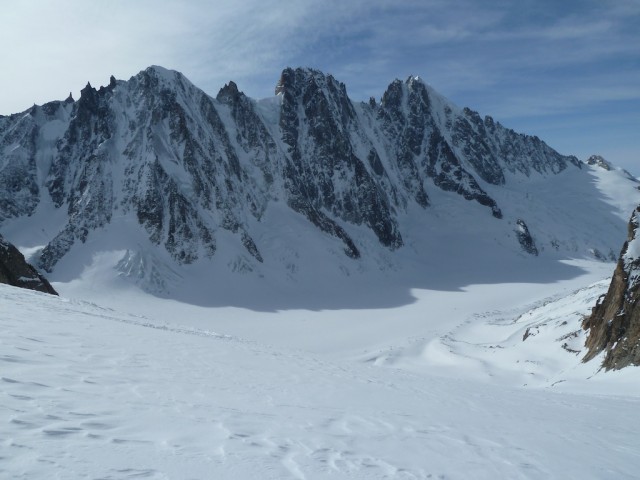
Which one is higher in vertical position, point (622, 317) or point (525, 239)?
point (525, 239)

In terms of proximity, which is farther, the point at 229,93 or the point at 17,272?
the point at 229,93

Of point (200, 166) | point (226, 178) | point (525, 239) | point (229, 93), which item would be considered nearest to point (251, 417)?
point (200, 166)

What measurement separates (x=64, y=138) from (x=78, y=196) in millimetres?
17656

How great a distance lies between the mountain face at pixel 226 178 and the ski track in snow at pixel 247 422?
62.1 m

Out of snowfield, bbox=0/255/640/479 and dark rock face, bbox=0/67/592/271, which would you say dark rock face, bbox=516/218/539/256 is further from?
snowfield, bbox=0/255/640/479

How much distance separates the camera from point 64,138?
90.2 meters

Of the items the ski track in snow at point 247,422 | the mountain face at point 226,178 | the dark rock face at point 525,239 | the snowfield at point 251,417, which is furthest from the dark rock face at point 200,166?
the ski track in snow at point 247,422

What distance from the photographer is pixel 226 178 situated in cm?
8562

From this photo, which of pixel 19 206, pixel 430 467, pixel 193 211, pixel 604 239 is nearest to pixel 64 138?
pixel 19 206

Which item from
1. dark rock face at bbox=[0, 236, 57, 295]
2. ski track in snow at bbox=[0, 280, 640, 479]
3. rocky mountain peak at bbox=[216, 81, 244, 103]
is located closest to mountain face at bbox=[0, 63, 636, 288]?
rocky mountain peak at bbox=[216, 81, 244, 103]

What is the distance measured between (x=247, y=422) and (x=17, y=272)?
3304cm

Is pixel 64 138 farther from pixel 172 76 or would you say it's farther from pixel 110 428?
pixel 110 428

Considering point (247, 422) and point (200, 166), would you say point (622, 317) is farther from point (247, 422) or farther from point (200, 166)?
point (200, 166)

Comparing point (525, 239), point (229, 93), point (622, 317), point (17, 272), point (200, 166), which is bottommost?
point (622, 317)
